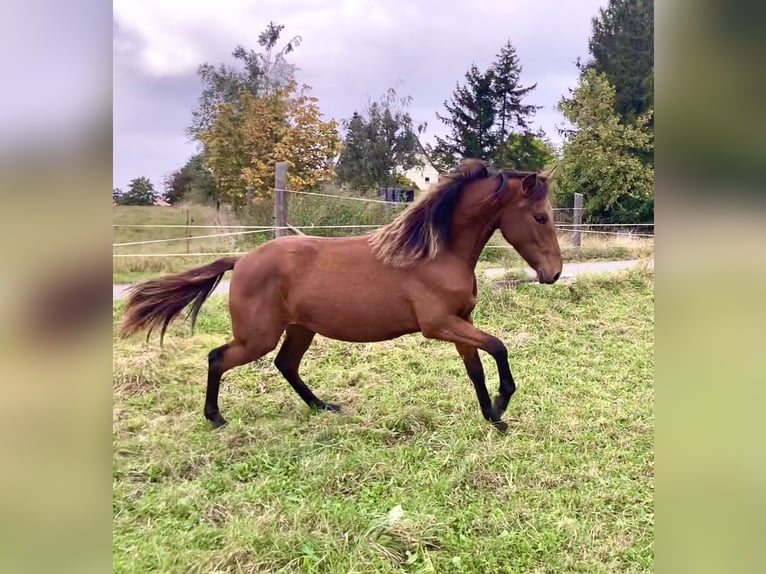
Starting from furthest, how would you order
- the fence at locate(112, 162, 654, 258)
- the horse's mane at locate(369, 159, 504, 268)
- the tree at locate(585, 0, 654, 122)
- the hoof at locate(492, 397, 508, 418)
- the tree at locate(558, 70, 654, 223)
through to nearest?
the tree at locate(558, 70, 654, 223), the tree at locate(585, 0, 654, 122), the fence at locate(112, 162, 654, 258), the hoof at locate(492, 397, 508, 418), the horse's mane at locate(369, 159, 504, 268)

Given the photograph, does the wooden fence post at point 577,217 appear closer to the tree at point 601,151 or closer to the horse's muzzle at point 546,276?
the tree at point 601,151

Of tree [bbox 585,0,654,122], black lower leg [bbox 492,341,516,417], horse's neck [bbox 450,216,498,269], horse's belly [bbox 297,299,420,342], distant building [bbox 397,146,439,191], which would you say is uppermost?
tree [bbox 585,0,654,122]

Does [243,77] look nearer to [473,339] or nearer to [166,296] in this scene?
[166,296]

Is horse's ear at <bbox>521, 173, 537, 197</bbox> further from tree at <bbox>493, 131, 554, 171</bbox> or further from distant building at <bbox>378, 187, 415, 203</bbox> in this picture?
distant building at <bbox>378, 187, 415, 203</bbox>

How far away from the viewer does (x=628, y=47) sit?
14.7ft

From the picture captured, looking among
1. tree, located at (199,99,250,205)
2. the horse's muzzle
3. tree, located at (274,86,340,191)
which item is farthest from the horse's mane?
tree, located at (199,99,250,205)

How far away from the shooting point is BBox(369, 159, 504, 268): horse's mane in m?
2.55

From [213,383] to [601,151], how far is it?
438cm

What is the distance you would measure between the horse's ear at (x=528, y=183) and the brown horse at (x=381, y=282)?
0.16ft

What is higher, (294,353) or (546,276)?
(546,276)

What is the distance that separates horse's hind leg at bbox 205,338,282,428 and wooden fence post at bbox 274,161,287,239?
73.7 inches

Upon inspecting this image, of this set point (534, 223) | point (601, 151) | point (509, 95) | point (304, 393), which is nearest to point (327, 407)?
point (304, 393)
